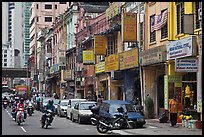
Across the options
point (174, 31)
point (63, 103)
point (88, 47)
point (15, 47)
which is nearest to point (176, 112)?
point (174, 31)

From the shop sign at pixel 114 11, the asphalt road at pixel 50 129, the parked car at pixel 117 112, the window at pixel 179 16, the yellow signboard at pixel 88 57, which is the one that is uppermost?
the shop sign at pixel 114 11

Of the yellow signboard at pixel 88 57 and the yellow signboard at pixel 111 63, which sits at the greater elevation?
the yellow signboard at pixel 88 57

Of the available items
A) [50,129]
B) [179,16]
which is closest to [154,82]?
[179,16]

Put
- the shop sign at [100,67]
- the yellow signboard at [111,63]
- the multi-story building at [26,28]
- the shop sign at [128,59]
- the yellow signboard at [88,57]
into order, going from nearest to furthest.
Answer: the shop sign at [128,59]
the yellow signboard at [111,63]
the shop sign at [100,67]
the yellow signboard at [88,57]
the multi-story building at [26,28]

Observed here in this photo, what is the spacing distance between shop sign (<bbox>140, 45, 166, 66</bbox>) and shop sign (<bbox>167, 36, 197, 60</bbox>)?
829 mm

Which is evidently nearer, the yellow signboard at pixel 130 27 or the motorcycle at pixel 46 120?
the motorcycle at pixel 46 120

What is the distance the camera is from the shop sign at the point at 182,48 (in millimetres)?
23078

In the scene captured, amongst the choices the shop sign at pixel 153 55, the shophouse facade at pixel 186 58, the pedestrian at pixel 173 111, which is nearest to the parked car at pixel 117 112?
the pedestrian at pixel 173 111

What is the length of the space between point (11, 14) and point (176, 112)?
569ft

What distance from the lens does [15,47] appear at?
597 ft

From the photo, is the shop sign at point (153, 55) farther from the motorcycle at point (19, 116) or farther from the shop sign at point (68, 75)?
the shop sign at point (68, 75)

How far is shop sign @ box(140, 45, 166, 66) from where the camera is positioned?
27.0 metres

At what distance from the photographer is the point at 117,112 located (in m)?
24.0

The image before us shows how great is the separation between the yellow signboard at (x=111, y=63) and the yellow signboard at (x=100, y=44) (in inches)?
50.5
